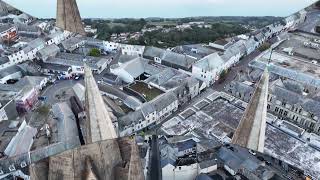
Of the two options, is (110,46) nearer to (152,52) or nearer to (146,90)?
(152,52)

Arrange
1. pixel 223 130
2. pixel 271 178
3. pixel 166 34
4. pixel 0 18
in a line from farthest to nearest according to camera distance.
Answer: pixel 166 34 < pixel 0 18 < pixel 223 130 < pixel 271 178

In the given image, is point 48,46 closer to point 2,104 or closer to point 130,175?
point 2,104

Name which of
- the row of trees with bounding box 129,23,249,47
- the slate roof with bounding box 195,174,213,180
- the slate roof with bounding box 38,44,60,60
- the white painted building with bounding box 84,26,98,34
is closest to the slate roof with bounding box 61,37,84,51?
the slate roof with bounding box 38,44,60,60

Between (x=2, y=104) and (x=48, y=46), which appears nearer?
(x=2, y=104)

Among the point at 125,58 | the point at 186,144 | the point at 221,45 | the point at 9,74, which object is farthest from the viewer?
the point at 221,45

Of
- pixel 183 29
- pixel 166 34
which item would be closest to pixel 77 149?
pixel 166 34

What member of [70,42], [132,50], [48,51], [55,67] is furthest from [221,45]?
[48,51]

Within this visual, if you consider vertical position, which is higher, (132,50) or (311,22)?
(311,22)

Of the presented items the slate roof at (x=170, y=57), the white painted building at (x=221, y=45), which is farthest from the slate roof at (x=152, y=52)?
the white painted building at (x=221, y=45)

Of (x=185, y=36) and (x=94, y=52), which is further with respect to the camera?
(x=185, y=36)

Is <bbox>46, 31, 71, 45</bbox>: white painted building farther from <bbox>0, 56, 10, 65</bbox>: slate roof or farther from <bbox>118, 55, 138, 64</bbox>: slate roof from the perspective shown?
<bbox>118, 55, 138, 64</bbox>: slate roof
